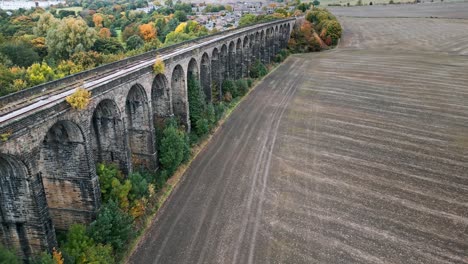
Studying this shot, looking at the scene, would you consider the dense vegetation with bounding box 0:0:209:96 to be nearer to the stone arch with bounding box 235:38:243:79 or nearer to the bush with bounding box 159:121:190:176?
the stone arch with bounding box 235:38:243:79

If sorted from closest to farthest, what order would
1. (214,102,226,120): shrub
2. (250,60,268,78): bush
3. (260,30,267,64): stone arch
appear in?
1. (214,102,226,120): shrub
2. (250,60,268,78): bush
3. (260,30,267,64): stone arch

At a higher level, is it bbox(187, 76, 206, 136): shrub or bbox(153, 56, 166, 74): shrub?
bbox(153, 56, 166, 74): shrub

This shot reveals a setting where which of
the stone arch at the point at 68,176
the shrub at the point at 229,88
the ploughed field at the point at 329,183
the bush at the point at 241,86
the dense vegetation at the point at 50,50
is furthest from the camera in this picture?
the bush at the point at 241,86

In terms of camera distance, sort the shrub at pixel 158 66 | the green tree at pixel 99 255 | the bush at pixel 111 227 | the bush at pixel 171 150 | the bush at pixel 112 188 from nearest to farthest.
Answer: the green tree at pixel 99 255 → the bush at pixel 111 227 → the bush at pixel 112 188 → the shrub at pixel 158 66 → the bush at pixel 171 150

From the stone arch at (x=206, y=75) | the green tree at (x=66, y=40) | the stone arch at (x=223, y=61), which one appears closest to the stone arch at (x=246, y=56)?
the stone arch at (x=223, y=61)

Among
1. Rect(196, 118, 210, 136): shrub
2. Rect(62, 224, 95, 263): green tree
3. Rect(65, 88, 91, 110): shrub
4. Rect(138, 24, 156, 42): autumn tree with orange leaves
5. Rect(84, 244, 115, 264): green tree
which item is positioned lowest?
Rect(84, 244, 115, 264): green tree

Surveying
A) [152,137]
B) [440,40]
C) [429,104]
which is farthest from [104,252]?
[440,40]

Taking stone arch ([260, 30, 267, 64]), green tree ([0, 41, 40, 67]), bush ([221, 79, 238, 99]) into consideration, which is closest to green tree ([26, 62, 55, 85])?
green tree ([0, 41, 40, 67])

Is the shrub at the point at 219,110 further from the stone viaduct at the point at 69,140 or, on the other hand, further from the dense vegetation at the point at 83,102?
the stone viaduct at the point at 69,140
